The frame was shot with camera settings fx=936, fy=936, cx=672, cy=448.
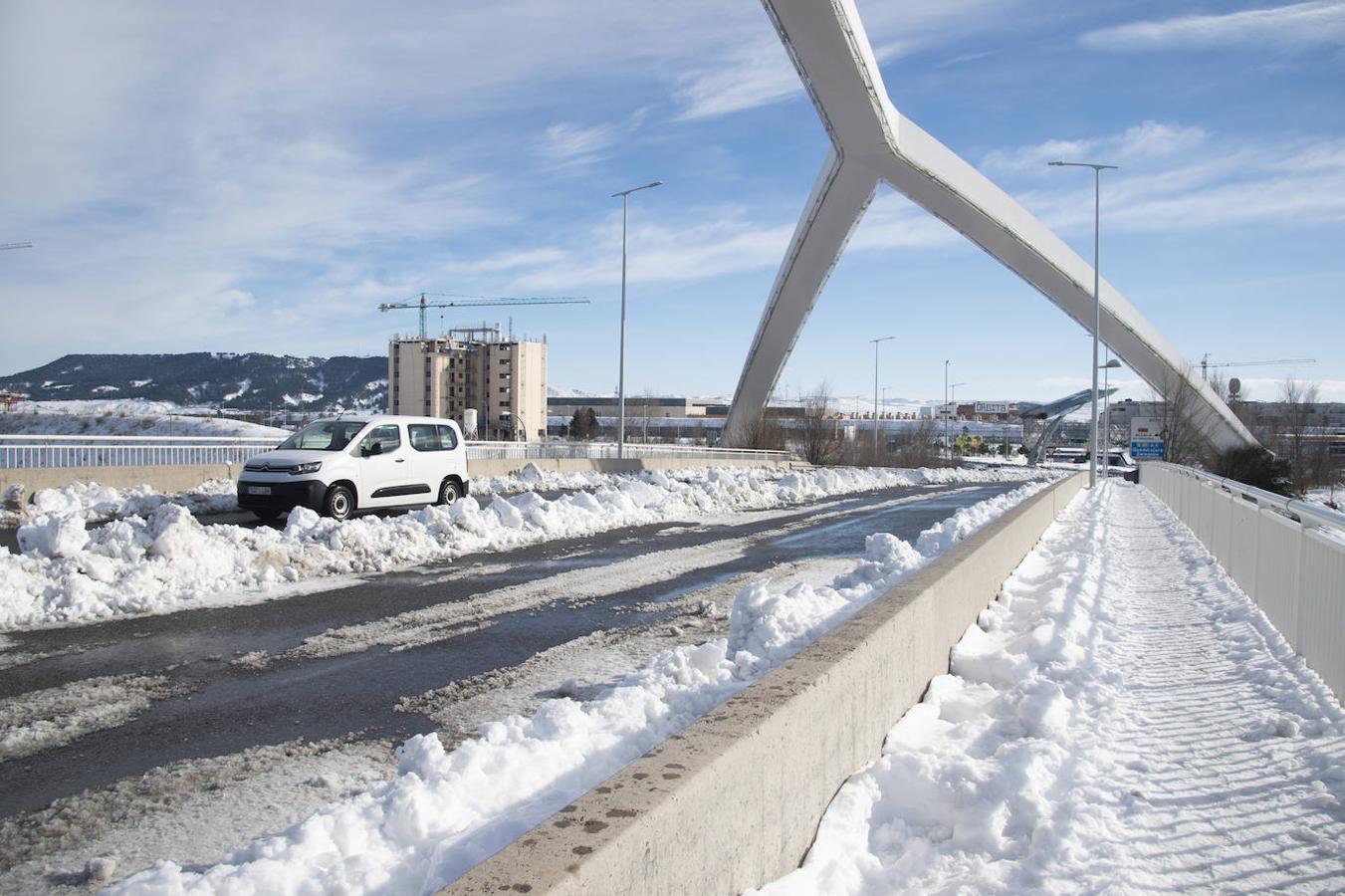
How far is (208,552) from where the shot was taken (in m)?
9.79

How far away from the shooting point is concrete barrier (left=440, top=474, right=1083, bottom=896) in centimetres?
231

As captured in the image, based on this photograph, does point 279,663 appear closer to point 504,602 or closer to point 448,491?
point 504,602

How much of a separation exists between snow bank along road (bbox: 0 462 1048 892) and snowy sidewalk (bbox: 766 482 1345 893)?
2.23 metres

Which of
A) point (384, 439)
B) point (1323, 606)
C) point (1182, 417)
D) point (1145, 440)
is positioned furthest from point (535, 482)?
point (1182, 417)

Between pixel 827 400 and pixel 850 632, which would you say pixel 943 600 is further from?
pixel 827 400

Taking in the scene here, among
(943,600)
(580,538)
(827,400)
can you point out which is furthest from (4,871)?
(827,400)

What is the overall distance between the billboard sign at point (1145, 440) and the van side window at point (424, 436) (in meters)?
42.1

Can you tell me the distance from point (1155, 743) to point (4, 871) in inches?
209

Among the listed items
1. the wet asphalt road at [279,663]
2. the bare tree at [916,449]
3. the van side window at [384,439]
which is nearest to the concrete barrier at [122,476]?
the van side window at [384,439]

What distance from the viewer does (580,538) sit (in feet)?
48.5

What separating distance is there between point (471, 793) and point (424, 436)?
14.2 meters

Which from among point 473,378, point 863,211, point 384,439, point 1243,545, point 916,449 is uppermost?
point 863,211

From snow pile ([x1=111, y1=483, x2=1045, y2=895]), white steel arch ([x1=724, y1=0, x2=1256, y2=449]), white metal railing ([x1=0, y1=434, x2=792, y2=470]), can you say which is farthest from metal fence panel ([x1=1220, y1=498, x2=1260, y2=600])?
white steel arch ([x1=724, y1=0, x2=1256, y2=449])

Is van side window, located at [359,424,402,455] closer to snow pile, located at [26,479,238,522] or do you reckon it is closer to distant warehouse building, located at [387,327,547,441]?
snow pile, located at [26,479,238,522]
